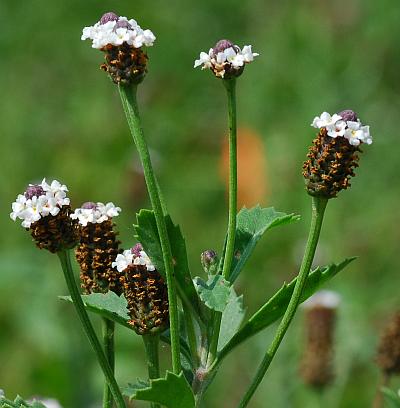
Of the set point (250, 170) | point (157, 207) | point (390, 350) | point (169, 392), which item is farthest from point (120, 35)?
point (250, 170)

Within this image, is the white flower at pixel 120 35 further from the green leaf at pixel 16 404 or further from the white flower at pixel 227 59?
the green leaf at pixel 16 404

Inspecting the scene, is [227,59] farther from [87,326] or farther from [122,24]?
[87,326]

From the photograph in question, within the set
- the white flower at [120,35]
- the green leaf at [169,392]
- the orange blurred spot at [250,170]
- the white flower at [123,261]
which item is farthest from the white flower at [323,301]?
the orange blurred spot at [250,170]

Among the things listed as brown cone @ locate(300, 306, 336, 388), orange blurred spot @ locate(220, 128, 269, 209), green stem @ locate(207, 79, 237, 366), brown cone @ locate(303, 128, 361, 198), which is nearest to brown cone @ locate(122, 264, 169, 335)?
green stem @ locate(207, 79, 237, 366)

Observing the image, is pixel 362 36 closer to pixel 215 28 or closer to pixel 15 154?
pixel 215 28

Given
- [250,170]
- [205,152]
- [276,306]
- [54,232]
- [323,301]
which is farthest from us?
[205,152]

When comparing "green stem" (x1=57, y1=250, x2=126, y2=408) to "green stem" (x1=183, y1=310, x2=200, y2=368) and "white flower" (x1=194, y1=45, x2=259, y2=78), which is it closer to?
"green stem" (x1=183, y1=310, x2=200, y2=368)

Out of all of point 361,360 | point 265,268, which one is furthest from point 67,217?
point 265,268
